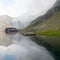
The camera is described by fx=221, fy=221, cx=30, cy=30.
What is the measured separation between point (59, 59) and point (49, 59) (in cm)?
187

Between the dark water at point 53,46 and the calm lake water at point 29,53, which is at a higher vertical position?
the dark water at point 53,46

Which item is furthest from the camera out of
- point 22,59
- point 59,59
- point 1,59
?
point 1,59

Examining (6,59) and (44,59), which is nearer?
(44,59)

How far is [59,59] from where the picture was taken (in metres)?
40.2

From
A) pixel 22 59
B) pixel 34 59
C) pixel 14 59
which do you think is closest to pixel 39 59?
pixel 34 59

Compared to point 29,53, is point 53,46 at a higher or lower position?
higher

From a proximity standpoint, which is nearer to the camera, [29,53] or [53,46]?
[29,53]

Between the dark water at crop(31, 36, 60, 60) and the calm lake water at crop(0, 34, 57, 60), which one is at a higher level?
the dark water at crop(31, 36, 60, 60)

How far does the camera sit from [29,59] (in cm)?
4250

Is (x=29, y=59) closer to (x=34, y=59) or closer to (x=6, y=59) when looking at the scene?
(x=34, y=59)

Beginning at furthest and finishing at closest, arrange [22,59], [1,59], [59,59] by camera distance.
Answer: [1,59] → [22,59] → [59,59]

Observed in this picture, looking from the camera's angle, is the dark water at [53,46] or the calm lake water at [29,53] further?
the dark water at [53,46]

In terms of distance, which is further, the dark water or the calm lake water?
the dark water

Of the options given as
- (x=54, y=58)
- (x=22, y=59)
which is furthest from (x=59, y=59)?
(x=22, y=59)
